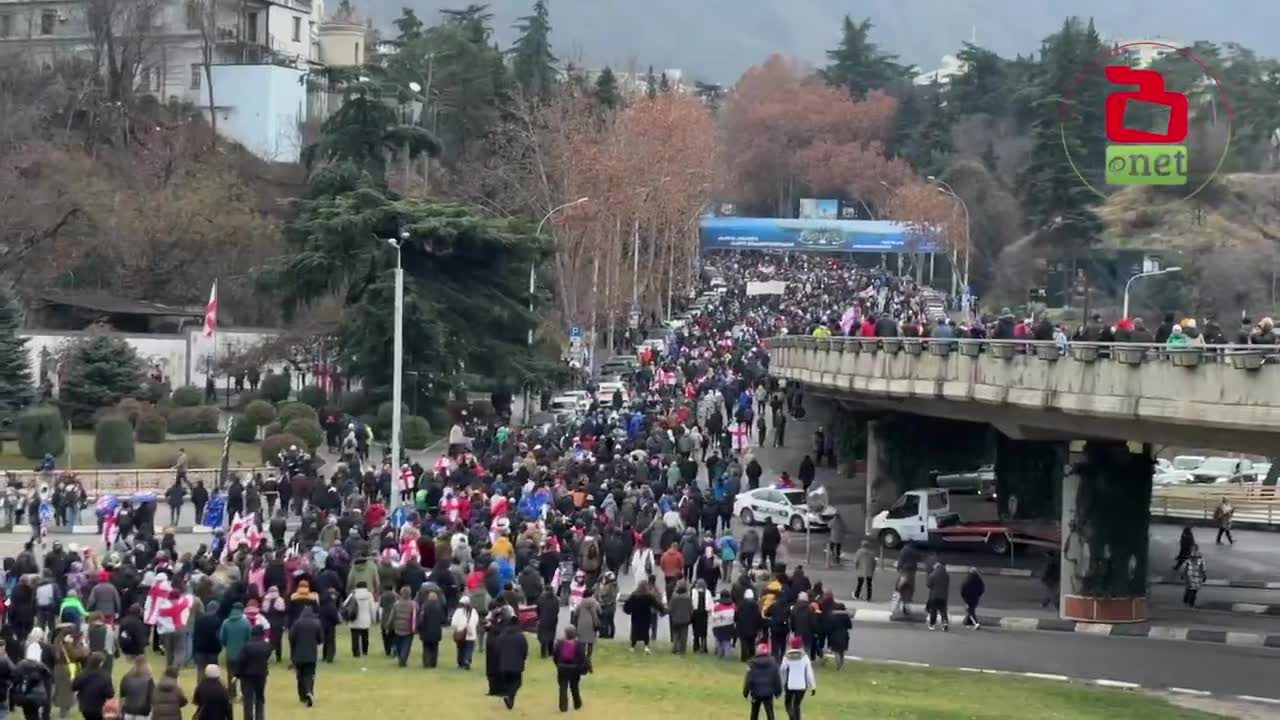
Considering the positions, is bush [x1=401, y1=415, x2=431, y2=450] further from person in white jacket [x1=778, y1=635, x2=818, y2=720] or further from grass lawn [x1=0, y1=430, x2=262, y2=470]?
person in white jacket [x1=778, y1=635, x2=818, y2=720]

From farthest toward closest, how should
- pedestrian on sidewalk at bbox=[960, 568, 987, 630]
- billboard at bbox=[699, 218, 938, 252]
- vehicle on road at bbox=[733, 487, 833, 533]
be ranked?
billboard at bbox=[699, 218, 938, 252], vehicle on road at bbox=[733, 487, 833, 533], pedestrian on sidewalk at bbox=[960, 568, 987, 630]

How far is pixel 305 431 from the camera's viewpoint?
2327 inches

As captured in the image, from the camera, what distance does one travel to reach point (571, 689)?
80.4 feet

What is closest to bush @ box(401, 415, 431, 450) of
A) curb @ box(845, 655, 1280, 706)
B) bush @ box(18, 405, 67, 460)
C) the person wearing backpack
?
bush @ box(18, 405, 67, 460)

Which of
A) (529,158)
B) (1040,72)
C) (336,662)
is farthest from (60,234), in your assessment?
(1040,72)

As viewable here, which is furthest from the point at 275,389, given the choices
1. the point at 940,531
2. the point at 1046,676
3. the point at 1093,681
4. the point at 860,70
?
the point at 860,70

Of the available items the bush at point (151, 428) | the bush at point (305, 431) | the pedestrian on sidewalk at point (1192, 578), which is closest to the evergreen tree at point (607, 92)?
the bush at point (151, 428)

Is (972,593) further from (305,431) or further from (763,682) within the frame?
(305,431)

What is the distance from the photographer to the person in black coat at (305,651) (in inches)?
942

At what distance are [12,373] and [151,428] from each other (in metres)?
4.18

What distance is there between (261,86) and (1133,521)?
8412 cm

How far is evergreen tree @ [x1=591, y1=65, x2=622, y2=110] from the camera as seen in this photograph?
123500mm

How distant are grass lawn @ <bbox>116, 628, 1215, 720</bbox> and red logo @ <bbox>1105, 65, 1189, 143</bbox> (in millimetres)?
63446

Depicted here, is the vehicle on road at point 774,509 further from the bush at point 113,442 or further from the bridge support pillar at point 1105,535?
the bush at point 113,442
